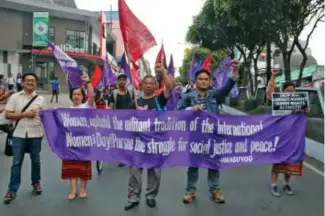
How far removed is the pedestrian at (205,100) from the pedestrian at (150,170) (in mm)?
342

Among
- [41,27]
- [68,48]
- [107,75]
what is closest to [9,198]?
[107,75]

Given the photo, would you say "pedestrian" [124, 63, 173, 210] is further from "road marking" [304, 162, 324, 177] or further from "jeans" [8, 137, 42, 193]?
"road marking" [304, 162, 324, 177]

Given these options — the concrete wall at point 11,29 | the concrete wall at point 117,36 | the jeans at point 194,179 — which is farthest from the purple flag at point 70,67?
the concrete wall at point 117,36

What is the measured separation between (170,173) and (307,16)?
1385 centimetres

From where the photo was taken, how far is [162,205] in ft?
19.1

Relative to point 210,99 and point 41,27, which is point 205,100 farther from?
point 41,27

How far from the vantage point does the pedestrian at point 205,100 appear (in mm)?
5883

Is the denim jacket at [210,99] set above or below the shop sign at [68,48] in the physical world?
below

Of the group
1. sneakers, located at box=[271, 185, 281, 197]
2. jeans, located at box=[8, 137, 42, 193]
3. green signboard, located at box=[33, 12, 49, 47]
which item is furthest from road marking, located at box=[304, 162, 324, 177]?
green signboard, located at box=[33, 12, 49, 47]

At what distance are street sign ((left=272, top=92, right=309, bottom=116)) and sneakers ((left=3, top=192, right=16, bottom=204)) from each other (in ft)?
11.7

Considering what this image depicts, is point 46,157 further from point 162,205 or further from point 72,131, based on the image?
point 162,205

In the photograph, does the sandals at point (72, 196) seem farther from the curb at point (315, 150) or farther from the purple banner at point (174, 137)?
the curb at point (315, 150)

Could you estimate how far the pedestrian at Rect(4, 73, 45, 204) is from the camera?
19.7ft

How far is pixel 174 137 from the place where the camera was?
234 inches
